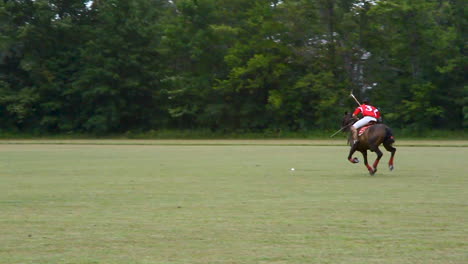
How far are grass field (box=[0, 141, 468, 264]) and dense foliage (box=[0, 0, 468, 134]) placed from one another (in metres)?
36.6

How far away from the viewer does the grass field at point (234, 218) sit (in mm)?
7953

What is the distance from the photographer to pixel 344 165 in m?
23.5

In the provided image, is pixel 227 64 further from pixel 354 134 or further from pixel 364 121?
pixel 364 121

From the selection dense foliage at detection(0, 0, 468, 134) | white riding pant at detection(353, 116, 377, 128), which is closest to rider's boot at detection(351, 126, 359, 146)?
white riding pant at detection(353, 116, 377, 128)

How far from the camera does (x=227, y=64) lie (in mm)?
59750

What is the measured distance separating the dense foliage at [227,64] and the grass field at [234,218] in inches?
1441

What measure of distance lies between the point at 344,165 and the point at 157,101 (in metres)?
40.2

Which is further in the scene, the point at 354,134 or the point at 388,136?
the point at 354,134

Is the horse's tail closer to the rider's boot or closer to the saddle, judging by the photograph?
the saddle

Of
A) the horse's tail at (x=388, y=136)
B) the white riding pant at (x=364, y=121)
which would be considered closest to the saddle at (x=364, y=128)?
the white riding pant at (x=364, y=121)

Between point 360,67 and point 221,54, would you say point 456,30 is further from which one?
point 221,54

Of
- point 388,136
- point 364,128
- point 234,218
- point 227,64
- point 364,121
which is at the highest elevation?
point 227,64

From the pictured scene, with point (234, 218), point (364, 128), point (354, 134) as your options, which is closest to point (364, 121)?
point (364, 128)

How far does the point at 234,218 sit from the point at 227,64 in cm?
4955
